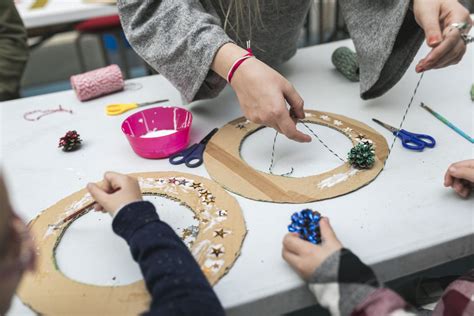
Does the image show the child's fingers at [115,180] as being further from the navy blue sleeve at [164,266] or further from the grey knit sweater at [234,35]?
the grey knit sweater at [234,35]

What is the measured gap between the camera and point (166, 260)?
0.48 m

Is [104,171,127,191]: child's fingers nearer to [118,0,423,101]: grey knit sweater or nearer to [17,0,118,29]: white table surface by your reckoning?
[118,0,423,101]: grey knit sweater

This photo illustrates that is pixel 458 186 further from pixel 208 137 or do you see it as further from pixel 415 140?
pixel 208 137

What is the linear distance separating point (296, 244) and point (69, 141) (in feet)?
1.47

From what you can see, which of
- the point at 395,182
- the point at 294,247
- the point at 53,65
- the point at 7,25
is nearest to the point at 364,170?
the point at 395,182

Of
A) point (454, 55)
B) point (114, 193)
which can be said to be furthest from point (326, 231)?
point (454, 55)

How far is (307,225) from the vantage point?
529mm

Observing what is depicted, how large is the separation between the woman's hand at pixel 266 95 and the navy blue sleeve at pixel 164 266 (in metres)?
0.22

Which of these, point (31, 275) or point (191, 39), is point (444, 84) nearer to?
point (191, 39)

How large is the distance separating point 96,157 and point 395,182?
48cm

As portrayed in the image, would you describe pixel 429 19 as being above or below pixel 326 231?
above

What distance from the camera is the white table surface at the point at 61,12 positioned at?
1.38 meters

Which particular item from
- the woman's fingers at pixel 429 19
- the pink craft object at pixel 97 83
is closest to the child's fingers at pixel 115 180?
the pink craft object at pixel 97 83

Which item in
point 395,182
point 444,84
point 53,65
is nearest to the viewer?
point 395,182
